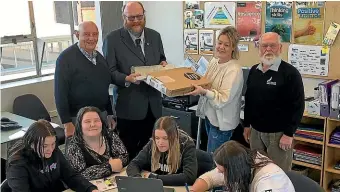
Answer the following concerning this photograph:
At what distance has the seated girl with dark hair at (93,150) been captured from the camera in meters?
2.45

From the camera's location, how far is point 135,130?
10.2 feet

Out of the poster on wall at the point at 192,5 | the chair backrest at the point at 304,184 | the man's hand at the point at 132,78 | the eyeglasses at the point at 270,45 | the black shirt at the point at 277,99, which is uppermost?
the poster on wall at the point at 192,5

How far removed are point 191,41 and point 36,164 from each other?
Answer: 268 centimetres

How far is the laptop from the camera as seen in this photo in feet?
6.34

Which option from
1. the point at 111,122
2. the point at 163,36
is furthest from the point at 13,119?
the point at 163,36

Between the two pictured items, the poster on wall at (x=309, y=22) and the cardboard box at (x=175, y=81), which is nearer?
the cardboard box at (x=175, y=81)

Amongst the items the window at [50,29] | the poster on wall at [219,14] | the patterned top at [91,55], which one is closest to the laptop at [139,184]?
the patterned top at [91,55]

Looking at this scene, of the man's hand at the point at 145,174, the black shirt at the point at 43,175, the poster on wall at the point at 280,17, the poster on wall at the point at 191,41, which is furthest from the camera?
the poster on wall at the point at 191,41

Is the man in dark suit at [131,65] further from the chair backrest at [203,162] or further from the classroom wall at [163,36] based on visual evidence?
the classroom wall at [163,36]

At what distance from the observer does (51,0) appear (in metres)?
4.96

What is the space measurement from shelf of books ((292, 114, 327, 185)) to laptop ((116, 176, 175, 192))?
2.02 m

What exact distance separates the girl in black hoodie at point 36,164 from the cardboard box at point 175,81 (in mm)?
787

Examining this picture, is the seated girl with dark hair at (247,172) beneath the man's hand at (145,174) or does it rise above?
above

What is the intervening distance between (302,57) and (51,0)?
3.00m
